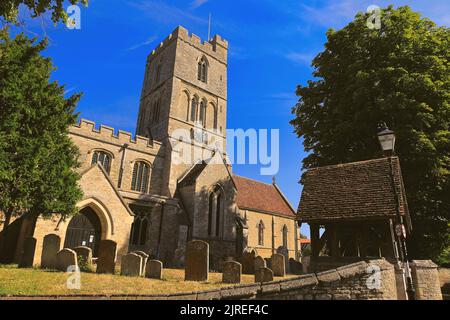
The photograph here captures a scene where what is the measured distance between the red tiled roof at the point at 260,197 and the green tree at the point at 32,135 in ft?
60.7

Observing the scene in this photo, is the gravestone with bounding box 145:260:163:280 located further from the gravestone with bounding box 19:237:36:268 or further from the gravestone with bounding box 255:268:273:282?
the gravestone with bounding box 19:237:36:268

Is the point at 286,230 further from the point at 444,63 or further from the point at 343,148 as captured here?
the point at 444,63

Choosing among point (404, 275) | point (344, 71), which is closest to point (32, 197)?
point (404, 275)

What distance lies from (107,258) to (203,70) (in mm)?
25865

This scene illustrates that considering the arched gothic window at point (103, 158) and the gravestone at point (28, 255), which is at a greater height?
the arched gothic window at point (103, 158)

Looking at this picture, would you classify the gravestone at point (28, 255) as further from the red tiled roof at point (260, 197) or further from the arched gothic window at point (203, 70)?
the arched gothic window at point (203, 70)

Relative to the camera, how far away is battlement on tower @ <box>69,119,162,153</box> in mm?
20895

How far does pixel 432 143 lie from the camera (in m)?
12.2

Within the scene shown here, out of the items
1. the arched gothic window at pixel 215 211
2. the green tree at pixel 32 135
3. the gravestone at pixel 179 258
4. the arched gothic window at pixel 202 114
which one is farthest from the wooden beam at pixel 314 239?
the arched gothic window at pixel 202 114

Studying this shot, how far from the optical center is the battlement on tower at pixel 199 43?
31.5 metres

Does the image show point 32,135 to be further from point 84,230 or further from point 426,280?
point 426,280

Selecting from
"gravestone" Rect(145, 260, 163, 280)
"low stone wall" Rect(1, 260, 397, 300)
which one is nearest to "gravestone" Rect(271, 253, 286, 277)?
"gravestone" Rect(145, 260, 163, 280)
